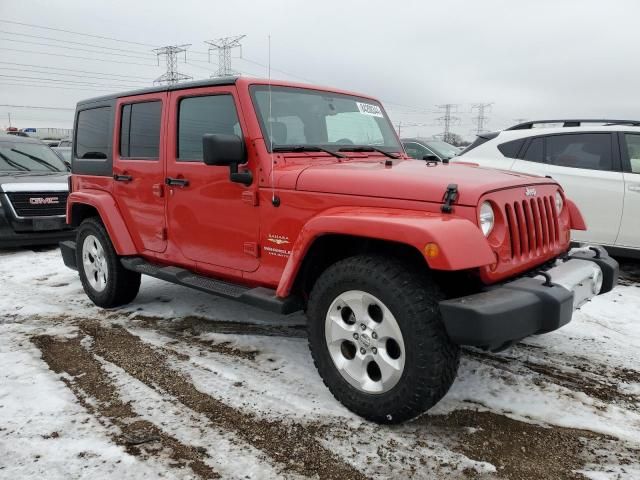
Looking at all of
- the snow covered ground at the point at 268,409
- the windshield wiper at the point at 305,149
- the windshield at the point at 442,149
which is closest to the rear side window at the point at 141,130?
the windshield wiper at the point at 305,149

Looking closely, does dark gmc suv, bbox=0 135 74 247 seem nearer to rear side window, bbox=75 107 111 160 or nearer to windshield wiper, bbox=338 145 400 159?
rear side window, bbox=75 107 111 160

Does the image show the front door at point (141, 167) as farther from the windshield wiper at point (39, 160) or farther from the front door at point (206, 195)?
the windshield wiper at point (39, 160)

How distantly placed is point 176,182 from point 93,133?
1.60 metres

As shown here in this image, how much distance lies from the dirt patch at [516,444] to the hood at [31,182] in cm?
682

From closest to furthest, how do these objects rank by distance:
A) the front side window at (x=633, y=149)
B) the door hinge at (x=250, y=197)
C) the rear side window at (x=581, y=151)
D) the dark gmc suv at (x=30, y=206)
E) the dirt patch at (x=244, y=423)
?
the dirt patch at (x=244, y=423) < the door hinge at (x=250, y=197) < the front side window at (x=633, y=149) < the rear side window at (x=581, y=151) < the dark gmc suv at (x=30, y=206)

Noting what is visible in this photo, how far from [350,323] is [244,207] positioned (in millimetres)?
1109

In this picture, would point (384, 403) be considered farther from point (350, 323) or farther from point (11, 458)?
point (11, 458)

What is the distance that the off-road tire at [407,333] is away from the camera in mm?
2449

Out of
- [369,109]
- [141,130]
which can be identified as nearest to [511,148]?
[369,109]

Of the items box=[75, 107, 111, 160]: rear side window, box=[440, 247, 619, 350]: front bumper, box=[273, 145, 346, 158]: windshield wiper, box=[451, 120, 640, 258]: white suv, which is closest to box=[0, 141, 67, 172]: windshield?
box=[75, 107, 111, 160]: rear side window

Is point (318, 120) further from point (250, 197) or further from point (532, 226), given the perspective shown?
point (532, 226)

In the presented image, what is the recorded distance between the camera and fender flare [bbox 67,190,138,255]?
4406 mm

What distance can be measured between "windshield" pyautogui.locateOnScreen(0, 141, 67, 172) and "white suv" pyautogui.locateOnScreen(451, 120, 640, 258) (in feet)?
23.6

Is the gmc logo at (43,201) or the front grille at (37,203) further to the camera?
the gmc logo at (43,201)
